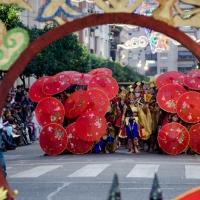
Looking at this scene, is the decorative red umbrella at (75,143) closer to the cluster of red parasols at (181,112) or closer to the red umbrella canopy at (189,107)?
the cluster of red parasols at (181,112)

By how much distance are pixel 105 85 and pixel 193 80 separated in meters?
2.28

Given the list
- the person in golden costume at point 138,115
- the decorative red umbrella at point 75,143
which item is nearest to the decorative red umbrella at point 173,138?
the person in golden costume at point 138,115

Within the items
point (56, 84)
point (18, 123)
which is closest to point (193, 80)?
A: point (56, 84)

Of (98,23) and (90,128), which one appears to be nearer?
(98,23)

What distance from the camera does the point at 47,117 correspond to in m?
19.2

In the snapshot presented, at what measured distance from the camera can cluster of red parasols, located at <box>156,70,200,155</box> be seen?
1867cm

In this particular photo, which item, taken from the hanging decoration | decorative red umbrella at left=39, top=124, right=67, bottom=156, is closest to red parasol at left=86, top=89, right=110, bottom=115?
decorative red umbrella at left=39, top=124, right=67, bottom=156

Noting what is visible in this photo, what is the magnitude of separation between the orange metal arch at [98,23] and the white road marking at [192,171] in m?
8.47

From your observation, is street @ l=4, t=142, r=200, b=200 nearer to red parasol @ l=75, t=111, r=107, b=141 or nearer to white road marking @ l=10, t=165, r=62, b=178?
white road marking @ l=10, t=165, r=62, b=178

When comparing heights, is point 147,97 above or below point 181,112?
above

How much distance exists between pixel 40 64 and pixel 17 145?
1465cm

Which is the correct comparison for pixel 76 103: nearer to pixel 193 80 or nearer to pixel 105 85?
pixel 105 85

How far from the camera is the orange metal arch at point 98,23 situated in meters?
5.21

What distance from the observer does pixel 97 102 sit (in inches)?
751
